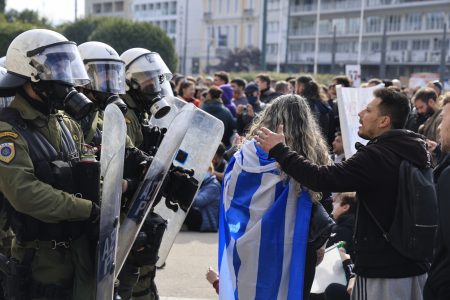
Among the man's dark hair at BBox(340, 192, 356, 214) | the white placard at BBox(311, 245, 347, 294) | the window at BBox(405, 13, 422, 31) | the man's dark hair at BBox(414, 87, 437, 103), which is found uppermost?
the window at BBox(405, 13, 422, 31)

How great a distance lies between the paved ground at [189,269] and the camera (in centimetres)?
557

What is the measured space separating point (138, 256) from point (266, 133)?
44.4 inches

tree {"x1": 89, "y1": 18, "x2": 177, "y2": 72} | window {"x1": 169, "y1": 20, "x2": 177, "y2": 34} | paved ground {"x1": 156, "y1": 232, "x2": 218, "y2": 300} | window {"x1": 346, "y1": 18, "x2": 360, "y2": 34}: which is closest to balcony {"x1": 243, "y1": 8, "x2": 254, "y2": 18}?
window {"x1": 346, "y1": 18, "x2": 360, "y2": 34}

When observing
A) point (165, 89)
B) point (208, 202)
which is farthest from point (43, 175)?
point (208, 202)

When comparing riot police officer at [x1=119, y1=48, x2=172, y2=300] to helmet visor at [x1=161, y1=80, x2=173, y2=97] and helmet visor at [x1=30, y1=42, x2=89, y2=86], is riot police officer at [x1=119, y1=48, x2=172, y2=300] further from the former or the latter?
helmet visor at [x1=30, y1=42, x2=89, y2=86]

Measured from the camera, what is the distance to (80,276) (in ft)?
10.6

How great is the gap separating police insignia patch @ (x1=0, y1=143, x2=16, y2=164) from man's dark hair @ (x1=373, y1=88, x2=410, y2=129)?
5.85 feet

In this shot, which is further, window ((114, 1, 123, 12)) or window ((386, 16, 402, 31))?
window ((114, 1, 123, 12))

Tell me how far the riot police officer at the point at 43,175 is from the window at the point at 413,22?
5880 cm

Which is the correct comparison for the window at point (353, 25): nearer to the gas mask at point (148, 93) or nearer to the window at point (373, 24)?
the window at point (373, 24)

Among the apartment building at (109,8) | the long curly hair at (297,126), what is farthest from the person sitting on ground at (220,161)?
the apartment building at (109,8)

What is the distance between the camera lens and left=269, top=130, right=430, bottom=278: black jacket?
3.17 m

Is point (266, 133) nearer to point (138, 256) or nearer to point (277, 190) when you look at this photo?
point (277, 190)

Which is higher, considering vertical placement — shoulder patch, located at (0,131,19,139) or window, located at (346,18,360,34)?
window, located at (346,18,360,34)
